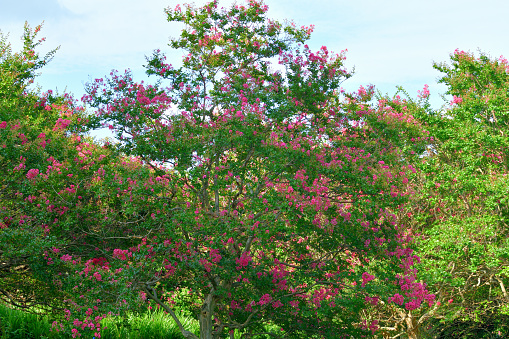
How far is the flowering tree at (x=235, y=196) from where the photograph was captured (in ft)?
33.7

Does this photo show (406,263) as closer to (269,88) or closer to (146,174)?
(269,88)

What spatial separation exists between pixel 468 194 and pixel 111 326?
12943 millimetres

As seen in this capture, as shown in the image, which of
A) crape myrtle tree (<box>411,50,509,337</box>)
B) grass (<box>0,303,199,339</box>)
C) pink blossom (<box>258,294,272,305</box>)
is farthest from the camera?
crape myrtle tree (<box>411,50,509,337</box>)

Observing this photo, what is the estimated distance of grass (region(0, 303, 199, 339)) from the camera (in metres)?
13.5

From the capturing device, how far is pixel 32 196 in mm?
10758

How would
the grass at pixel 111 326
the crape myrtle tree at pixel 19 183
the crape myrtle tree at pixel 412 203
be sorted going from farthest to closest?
1. the crape myrtle tree at pixel 412 203
2. the grass at pixel 111 326
3. the crape myrtle tree at pixel 19 183

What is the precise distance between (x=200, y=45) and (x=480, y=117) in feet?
35.5

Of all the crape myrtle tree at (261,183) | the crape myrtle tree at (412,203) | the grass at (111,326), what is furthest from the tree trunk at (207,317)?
the crape myrtle tree at (412,203)

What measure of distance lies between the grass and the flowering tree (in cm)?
290

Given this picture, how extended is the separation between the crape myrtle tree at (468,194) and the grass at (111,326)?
854cm

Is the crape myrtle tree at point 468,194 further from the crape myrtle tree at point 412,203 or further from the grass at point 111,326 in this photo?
the grass at point 111,326

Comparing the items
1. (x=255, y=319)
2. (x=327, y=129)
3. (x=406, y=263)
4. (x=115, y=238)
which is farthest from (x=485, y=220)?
(x=115, y=238)

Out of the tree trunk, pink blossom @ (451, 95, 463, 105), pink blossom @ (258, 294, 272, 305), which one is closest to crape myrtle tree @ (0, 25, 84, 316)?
the tree trunk

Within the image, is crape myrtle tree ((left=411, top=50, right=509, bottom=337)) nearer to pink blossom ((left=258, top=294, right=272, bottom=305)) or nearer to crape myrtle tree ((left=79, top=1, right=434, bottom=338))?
crape myrtle tree ((left=79, top=1, right=434, bottom=338))
